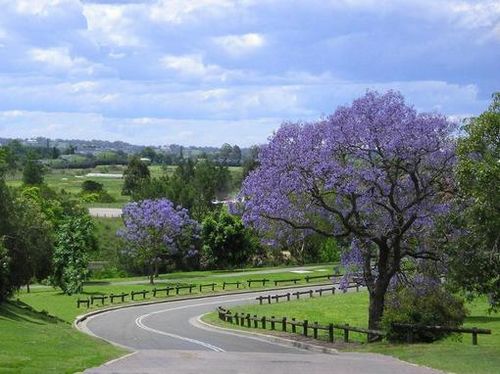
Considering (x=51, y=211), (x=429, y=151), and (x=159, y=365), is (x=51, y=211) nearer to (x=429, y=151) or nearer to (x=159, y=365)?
(x=429, y=151)

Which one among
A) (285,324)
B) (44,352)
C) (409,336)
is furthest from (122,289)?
(44,352)

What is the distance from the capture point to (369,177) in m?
27.7

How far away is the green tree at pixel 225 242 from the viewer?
89812 mm

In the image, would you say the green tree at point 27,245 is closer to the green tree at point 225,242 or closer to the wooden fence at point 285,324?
the wooden fence at point 285,324

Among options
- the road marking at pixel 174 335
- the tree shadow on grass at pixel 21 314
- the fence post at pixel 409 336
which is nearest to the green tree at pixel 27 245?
the tree shadow on grass at pixel 21 314

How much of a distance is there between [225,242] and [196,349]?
63.7 metres

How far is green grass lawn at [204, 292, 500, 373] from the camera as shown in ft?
62.8

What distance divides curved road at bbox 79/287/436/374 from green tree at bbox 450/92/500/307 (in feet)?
15.3

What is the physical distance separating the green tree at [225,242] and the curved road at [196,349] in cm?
2752

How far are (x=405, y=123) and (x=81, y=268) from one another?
46128 millimetres

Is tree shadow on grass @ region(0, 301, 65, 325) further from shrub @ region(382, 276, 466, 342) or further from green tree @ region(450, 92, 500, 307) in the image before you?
green tree @ region(450, 92, 500, 307)

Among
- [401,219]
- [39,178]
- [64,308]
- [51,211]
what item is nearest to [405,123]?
[401,219]

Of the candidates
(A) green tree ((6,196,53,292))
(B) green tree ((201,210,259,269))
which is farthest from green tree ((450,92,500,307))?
(B) green tree ((201,210,259,269))

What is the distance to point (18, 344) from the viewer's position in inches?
858
